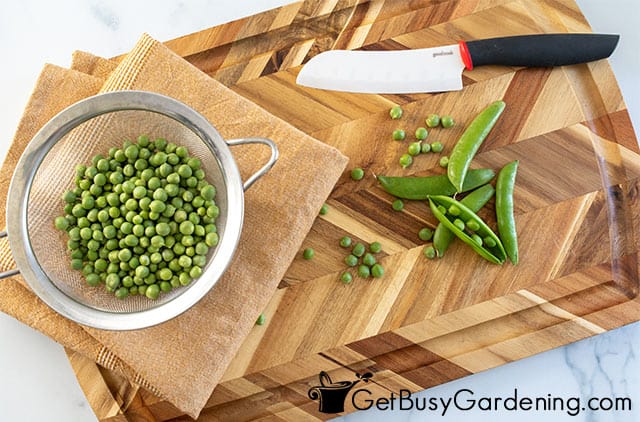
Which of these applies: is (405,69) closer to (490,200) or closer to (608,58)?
(490,200)

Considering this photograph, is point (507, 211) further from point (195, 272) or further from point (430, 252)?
point (195, 272)

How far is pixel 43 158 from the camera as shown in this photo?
7.72 feet

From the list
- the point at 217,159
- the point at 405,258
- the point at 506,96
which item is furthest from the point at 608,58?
the point at 217,159

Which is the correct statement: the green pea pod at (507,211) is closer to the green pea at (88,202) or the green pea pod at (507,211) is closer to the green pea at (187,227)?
the green pea at (187,227)

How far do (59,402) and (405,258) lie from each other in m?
1.70

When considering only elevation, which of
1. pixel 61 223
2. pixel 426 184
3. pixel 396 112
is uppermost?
pixel 396 112

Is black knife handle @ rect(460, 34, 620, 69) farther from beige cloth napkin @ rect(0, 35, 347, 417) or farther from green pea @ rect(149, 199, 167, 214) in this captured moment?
green pea @ rect(149, 199, 167, 214)

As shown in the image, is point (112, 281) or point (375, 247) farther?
point (375, 247)

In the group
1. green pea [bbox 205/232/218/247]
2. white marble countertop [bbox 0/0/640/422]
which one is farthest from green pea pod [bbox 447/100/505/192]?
green pea [bbox 205/232/218/247]

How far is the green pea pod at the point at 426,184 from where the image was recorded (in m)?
2.75

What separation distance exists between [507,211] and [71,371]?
2.08 metres

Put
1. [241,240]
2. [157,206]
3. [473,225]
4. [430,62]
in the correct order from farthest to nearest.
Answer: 1. [430,62]
2. [473,225]
3. [241,240]
4. [157,206]

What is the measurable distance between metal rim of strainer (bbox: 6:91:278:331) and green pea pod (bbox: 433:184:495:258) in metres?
0.86

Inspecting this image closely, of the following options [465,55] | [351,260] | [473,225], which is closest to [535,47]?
[465,55]
